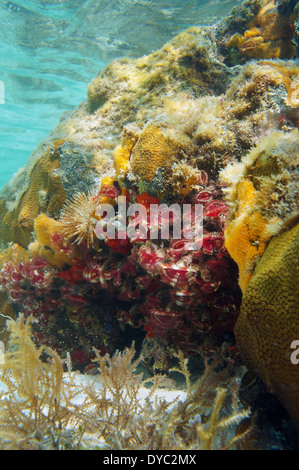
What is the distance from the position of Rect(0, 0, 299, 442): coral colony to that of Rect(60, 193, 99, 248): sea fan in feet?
0.08

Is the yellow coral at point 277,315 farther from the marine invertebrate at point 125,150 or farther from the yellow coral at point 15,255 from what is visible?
the yellow coral at point 15,255

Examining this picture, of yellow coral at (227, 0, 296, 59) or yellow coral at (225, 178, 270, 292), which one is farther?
yellow coral at (227, 0, 296, 59)

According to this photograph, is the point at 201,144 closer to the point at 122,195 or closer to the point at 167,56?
the point at 122,195

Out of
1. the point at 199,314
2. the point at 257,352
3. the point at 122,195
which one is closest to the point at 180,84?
the point at 122,195

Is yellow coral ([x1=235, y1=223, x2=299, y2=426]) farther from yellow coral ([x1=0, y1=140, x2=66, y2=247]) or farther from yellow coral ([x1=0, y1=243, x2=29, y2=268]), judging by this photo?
yellow coral ([x1=0, y1=243, x2=29, y2=268])

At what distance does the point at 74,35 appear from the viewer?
12.1 meters

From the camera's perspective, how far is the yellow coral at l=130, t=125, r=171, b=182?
281 centimetres

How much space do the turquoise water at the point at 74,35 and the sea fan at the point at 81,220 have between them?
1110cm

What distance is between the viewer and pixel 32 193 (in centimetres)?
464

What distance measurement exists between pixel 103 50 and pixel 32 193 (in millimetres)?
12050
